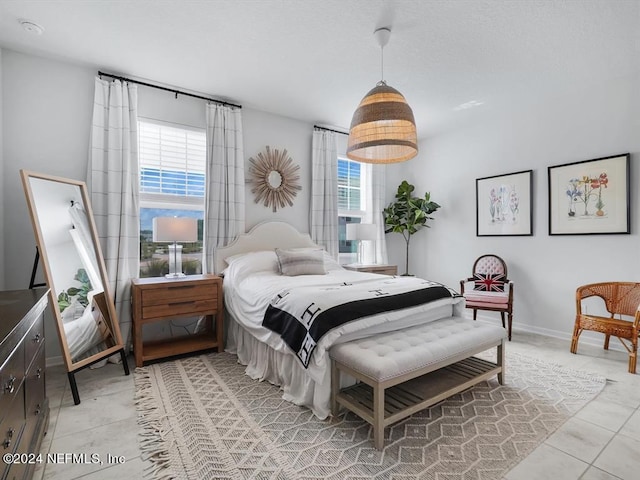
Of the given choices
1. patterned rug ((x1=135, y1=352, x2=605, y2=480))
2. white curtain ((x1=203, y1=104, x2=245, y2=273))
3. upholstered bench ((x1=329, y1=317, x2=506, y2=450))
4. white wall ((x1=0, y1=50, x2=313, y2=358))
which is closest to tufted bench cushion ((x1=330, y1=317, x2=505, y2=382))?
upholstered bench ((x1=329, y1=317, x2=506, y2=450))

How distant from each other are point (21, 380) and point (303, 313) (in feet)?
4.53

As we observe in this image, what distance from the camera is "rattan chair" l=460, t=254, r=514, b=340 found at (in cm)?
351

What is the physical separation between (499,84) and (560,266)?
2131mm

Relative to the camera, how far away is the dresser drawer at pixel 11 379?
1034 mm

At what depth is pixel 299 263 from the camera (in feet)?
10.9

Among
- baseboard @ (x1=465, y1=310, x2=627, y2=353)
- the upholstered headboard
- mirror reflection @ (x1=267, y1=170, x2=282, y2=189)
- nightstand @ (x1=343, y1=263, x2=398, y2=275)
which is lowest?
baseboard @ (x1=465, y1=310, x2=627, y2=353)

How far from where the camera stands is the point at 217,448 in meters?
1.68

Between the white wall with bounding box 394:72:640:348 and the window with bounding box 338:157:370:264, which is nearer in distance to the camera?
the white wall with bounding box 394:72:640:348

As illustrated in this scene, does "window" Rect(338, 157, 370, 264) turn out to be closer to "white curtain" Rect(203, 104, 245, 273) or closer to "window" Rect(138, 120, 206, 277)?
"white curtain" Rect(203, 104, 245, 273)

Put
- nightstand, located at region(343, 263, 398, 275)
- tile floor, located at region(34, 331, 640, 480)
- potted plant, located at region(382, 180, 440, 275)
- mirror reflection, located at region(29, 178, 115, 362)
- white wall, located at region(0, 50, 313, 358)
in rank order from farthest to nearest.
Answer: potted plant, located at region(382, 180, 440, 275) → nightstand, located at region(343, 263, 398, 275) → white wall, located at region(0, 50, 313, 358) → mirror reflection, located at region(29, 178, 115, 362) → tile floor, located at region(34, 331, 640, 480)

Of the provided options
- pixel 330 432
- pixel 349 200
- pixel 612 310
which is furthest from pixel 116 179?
pixel 612 310

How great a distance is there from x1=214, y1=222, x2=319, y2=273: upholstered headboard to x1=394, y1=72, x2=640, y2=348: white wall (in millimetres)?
2125

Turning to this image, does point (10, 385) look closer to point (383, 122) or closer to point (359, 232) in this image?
point (383, 122)

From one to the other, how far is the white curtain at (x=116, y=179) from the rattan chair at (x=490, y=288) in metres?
3.65
